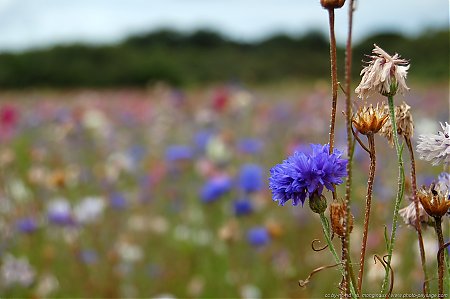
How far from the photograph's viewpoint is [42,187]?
2783mm

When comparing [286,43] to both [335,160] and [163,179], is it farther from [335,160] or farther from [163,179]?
[335,160]

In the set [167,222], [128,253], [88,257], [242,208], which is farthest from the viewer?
[167,222]

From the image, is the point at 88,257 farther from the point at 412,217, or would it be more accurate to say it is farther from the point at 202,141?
the point at 412,217

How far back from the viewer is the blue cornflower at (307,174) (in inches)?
18.1

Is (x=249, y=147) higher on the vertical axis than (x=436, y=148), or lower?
higher

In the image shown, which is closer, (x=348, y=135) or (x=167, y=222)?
(x=348, y=135)

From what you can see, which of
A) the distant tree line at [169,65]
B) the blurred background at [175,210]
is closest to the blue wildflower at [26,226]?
the blurred background at [175,210]

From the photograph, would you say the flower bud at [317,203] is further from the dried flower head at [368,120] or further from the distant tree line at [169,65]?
the distant tree line at [169,65]

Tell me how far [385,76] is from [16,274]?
5.50 feet

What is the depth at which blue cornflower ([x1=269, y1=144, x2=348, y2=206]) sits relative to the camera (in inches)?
18.1

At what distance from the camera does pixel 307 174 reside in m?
0.47

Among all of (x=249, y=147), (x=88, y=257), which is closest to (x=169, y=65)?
(x=249, y=147)

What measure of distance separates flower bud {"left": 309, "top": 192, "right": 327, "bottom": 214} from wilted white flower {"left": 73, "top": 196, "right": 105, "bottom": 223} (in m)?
1.97

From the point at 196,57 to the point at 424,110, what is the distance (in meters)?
15.4
